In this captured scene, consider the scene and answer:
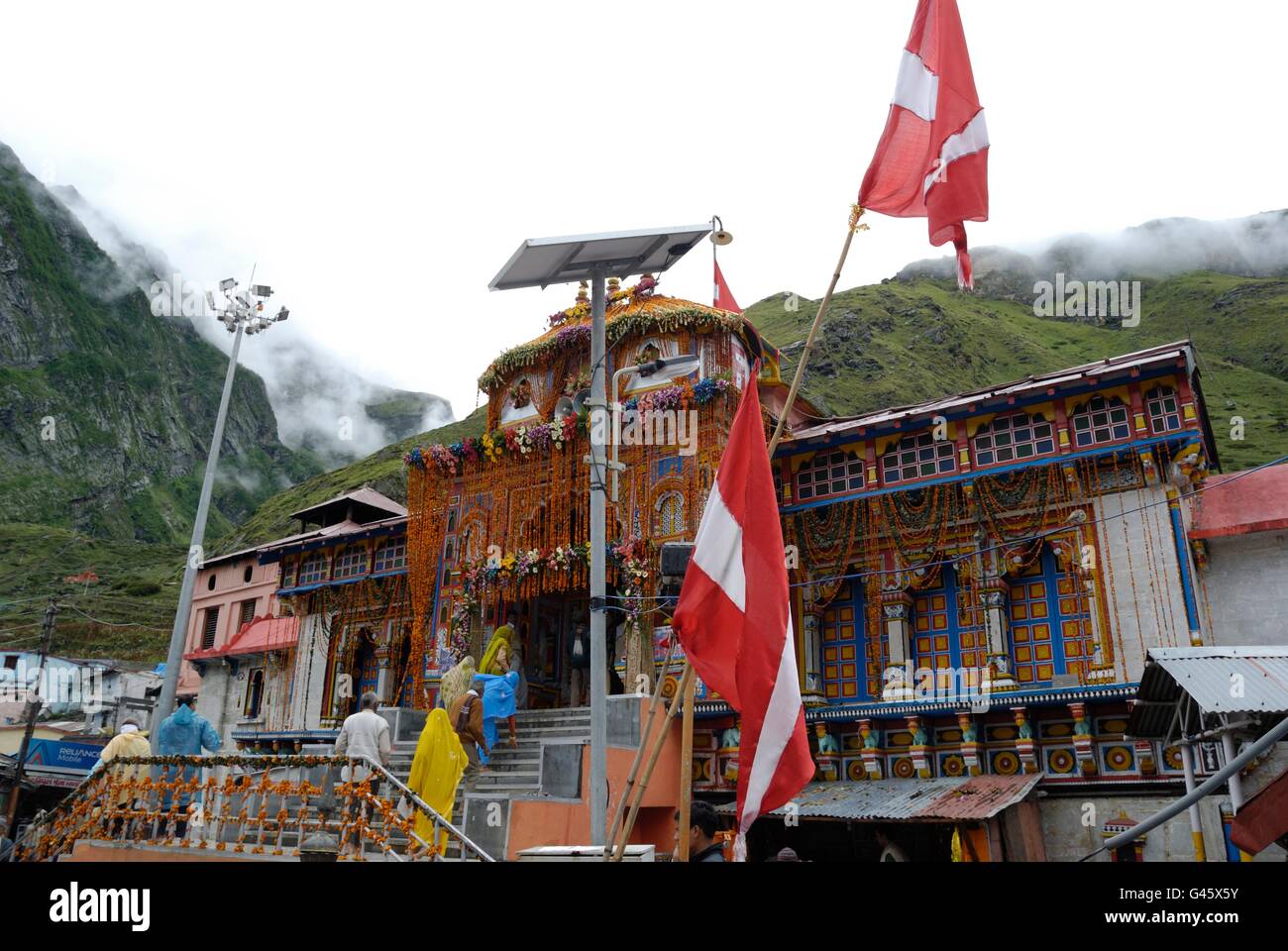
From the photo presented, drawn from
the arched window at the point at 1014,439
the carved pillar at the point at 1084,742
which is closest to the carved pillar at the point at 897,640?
the arched window at the point at 1014,439

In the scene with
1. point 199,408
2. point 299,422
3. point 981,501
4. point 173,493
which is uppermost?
point 299,422

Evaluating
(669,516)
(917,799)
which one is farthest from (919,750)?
(669,516)

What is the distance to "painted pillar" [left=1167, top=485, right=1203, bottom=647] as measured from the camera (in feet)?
48.1

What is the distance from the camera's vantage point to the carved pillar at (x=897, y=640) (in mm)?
17391

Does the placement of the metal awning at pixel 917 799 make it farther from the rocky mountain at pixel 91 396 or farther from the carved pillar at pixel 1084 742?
the rocky mountain at pixel 91 396

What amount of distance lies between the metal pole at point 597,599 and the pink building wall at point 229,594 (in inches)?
959

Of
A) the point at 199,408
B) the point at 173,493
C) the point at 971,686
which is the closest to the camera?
the point at 971,686

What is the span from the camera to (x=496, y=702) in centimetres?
1769

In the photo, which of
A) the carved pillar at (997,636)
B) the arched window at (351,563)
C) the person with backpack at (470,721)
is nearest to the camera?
the carved pillar at (997,636)

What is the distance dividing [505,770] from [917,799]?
6831 millimetres
